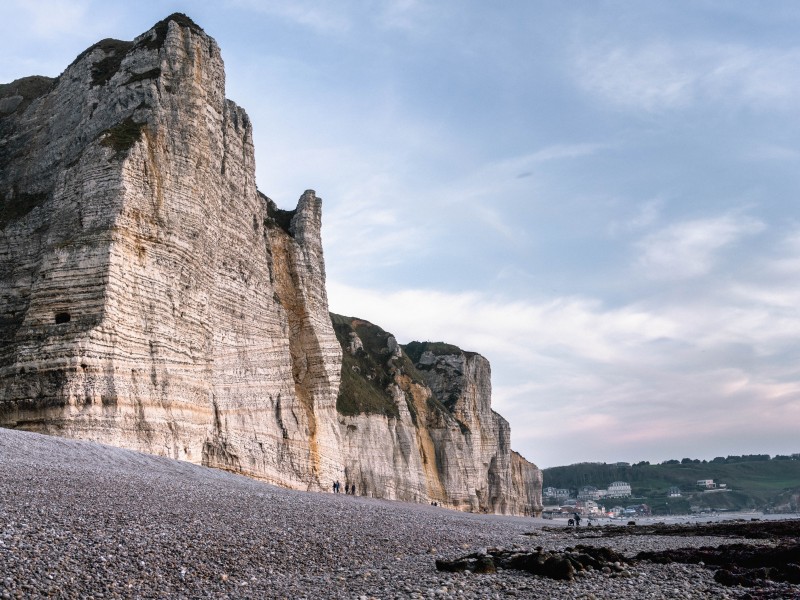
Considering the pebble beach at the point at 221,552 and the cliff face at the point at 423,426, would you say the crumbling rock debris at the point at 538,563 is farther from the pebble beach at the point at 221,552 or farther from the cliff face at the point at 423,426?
the cliff face at the point at 423,426

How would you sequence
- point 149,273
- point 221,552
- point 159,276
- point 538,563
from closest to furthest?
point 221,552, point 538,563, point 149,273, point 159,276

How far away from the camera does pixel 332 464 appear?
1832 inches

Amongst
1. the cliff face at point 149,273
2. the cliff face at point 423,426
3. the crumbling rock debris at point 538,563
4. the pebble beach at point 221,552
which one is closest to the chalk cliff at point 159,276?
the cliff face at point 149,273

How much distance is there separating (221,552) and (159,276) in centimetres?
1970

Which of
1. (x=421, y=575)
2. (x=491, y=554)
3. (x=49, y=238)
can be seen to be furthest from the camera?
(x=49, y=238)

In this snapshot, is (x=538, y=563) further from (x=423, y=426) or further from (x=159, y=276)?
(x=423, y=426)

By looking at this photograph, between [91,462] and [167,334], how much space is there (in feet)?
30.2

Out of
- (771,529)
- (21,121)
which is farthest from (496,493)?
(21,121)

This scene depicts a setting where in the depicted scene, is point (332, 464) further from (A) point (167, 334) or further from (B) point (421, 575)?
(B) point (421, 575)

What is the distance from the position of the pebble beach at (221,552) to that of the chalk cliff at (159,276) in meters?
7.96

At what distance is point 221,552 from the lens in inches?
508

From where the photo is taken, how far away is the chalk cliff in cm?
2784

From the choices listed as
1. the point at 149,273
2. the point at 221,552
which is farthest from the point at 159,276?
the point at 221,552

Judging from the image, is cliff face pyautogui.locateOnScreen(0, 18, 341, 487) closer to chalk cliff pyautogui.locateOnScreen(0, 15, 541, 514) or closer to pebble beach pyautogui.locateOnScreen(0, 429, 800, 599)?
chalk cliff pyautogui.locateOnScreen(0, 15, 541, 514)
